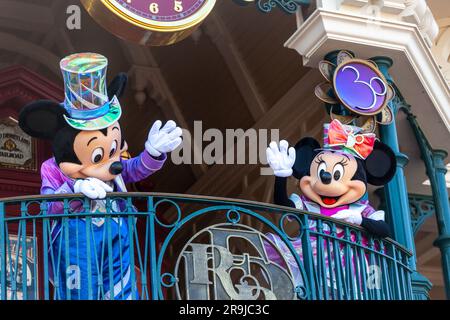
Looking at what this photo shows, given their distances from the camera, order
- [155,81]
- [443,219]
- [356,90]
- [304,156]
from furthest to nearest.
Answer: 1. [155,81]
2. [443,219]
3. [356,90]
4. [304,156]

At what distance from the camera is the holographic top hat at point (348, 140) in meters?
10.1

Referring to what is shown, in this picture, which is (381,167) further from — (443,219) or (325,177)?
(443,219)

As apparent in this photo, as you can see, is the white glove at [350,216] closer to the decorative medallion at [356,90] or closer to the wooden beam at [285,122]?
the decorative medallion at [356,90]

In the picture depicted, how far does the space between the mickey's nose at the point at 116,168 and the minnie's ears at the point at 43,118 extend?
1.42 feet

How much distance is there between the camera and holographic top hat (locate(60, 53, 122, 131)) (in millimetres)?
9570

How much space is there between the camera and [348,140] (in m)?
10.1

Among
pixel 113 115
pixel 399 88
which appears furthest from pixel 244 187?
pixel 113 115

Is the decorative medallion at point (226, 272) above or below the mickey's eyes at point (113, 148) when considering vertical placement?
below

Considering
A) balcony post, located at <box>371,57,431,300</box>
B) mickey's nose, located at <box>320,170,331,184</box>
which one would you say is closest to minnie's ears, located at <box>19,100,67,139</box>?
mickey's nose, located at <box>320,170,331,184</box>

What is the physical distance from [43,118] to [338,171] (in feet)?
6.65

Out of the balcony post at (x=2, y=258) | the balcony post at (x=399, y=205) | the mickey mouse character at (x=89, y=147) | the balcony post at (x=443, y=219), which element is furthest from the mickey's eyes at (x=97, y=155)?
the balcony post at (x=443, y=219)

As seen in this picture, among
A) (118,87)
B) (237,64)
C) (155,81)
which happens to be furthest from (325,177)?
(155,81)

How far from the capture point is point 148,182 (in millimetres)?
12570

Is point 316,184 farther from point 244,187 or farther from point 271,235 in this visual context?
point 244,187
